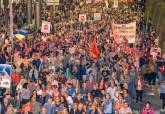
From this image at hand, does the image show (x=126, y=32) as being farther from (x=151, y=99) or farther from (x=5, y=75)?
(x=5, y=75)

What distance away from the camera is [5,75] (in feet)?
70.3

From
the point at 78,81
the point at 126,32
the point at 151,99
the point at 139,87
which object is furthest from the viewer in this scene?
the point at 126,32

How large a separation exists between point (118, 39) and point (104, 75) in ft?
22.7

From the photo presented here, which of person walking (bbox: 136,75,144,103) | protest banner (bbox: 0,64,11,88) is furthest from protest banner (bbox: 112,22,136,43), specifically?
protest banner (bbox: 0,64,11,88)

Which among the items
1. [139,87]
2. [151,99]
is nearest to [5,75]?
[139,87]

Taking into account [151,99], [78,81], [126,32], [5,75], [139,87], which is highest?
[5,75]

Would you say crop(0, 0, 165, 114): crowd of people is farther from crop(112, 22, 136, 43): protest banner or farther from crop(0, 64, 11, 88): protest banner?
crop(112, 22, 136, 43): protest banner

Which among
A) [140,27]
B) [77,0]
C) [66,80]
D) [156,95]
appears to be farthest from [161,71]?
[77,0]

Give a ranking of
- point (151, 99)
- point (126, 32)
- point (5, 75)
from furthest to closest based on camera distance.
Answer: point (126, 32)
point (151, 99)
point (5, 75)

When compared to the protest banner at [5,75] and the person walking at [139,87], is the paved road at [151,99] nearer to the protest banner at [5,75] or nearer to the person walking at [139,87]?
the person walking at [139,87]

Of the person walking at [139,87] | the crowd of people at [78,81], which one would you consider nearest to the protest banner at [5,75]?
the crowd of people at [78,81]

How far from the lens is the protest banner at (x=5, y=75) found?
21422 millimetres

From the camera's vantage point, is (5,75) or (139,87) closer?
(5,75)

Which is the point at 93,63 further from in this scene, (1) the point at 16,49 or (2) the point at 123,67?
(1) the point at 16,49
